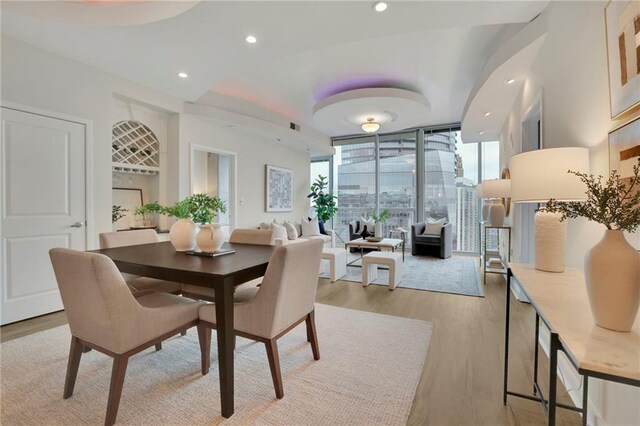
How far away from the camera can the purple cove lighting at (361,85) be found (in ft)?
14.6

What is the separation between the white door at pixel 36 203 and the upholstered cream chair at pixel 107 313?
1.91 metres

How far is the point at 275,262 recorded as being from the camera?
1613 mm

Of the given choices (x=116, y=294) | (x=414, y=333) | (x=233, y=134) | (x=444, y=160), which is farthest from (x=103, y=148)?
(x=444, y=160)

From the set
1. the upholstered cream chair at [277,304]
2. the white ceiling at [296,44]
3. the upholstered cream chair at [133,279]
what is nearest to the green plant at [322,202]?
the white ceiling at [296,44]

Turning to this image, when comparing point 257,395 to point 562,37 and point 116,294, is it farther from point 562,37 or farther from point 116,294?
point 562,37

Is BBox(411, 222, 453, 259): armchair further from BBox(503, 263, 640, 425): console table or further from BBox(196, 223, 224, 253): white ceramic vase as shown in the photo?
BBox(196, 223, 224, 253): white ceramic vase

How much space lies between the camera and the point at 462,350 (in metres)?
2.31

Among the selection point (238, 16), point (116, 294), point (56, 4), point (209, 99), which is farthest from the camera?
point (209, 99)

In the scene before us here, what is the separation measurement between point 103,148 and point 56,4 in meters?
1.84

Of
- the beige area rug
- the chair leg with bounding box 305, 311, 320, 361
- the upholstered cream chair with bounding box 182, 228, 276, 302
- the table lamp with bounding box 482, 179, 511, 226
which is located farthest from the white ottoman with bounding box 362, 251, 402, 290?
the chair leg with bounding box 305, 311, 320, 361

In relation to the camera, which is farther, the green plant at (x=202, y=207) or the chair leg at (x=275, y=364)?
the green plant at (x=202, y=207)

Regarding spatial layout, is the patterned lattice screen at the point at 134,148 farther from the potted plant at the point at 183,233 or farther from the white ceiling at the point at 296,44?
the potted plant at the point at 183,233

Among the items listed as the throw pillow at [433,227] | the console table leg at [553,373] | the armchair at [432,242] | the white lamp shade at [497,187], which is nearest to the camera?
the console table leg at [553,373]

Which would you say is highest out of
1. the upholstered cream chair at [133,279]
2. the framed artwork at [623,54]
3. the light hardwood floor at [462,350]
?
the framed artwork at [623,54]
